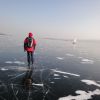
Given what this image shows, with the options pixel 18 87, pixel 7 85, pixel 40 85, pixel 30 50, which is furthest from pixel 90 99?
pixel 30 50

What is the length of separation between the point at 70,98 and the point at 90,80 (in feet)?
10.1

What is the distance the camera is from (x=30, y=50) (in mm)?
12195

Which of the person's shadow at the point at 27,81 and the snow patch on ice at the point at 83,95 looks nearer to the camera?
the snow patch on ice at the point at 83,95

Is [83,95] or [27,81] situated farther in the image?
[27,81]

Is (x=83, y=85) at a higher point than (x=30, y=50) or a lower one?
lower

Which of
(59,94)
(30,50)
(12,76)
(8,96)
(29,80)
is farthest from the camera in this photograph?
(30,50)

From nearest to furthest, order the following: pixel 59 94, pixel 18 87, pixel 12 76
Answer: pixel 59 94 → pixel 18 87 → pixel 12 76

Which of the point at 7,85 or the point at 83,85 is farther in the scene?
the point at 83,85

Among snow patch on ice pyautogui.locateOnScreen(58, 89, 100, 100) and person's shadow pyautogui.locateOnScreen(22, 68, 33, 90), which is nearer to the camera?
snow patch on ice pyautogui.locateOnScreen(58, 89, 100, 100)

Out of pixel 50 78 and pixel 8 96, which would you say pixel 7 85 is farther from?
pixel 50 78

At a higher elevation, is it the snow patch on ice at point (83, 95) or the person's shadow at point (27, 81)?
the person's shadow at point (27, 81)

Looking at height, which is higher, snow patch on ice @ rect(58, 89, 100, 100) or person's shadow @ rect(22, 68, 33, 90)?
person's shadow @ rect(22, 68, 33, 90)

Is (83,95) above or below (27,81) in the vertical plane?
below

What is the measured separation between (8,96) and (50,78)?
3.20 m
